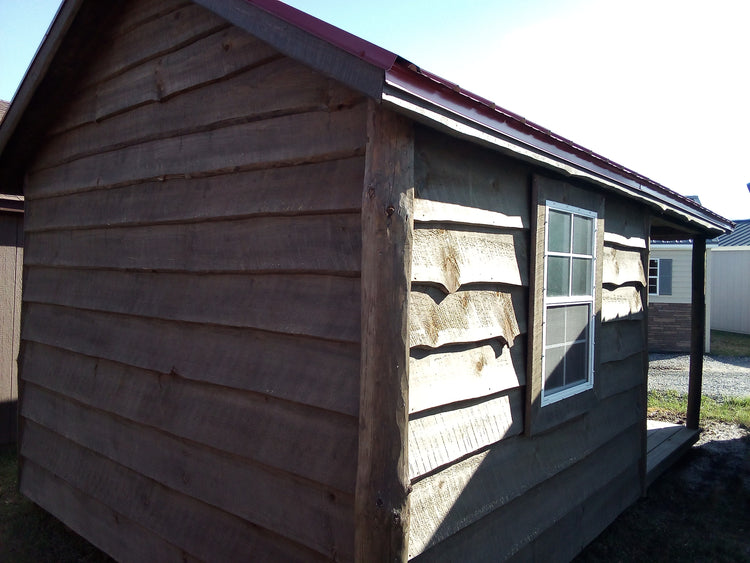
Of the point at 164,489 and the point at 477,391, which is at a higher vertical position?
the point at 477,391

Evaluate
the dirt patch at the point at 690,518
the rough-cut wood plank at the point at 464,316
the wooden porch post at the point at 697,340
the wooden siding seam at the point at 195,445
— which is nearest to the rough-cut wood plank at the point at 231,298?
the rough-cut wood plank at the point at 464,316

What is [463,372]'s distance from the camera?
9.13ft

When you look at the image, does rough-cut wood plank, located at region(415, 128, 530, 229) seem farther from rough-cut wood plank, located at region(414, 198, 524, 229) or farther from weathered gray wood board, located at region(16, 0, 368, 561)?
weathered gray wood board, located at region(16, 0, 368, 561)

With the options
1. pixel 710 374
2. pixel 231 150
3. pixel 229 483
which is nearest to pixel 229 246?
pixel 231 150

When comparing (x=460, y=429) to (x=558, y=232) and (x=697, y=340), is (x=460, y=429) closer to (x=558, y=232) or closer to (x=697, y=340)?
(x=558, y=232)

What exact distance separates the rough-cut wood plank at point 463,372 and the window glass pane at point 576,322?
27.7 inches

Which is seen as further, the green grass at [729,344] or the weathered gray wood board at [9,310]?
the green grass at [729,344]

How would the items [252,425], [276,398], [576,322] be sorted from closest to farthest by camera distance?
[276,398]
[252,425]
[576,322]

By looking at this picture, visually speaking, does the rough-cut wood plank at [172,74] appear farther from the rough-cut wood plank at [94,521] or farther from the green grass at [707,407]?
the green grass at [707,407]

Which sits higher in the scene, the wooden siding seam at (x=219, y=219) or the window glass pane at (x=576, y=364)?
the wooden siding seam at (x=219, y=219)

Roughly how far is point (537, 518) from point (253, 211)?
8.06 feet

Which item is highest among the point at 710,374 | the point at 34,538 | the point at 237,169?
the point at 237,169

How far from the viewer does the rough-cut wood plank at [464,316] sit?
8.21 ft

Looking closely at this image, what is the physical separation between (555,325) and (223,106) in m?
2.41
